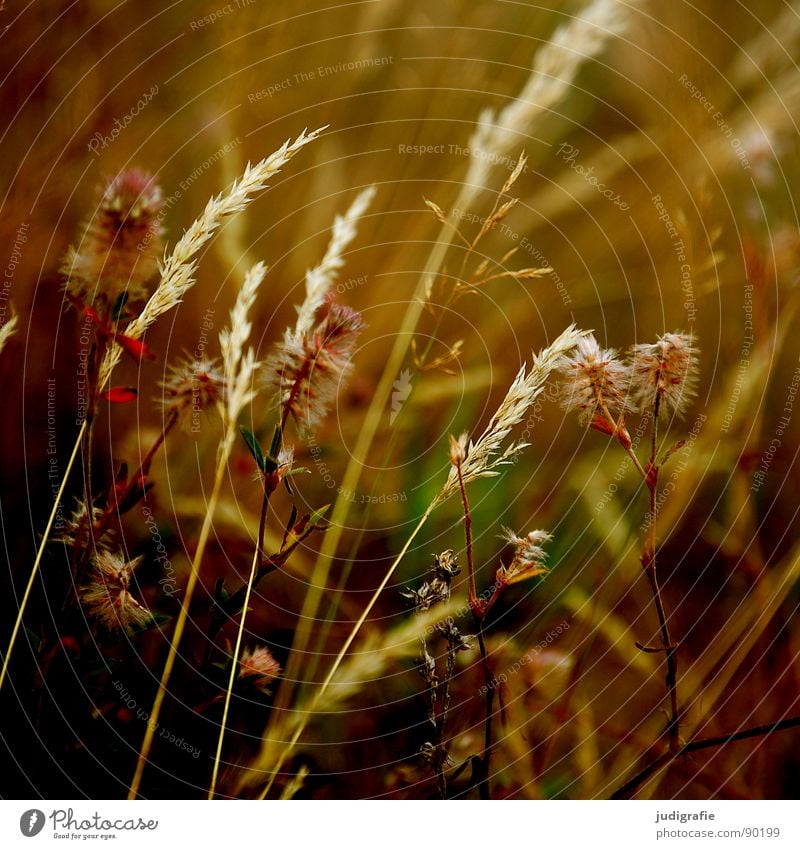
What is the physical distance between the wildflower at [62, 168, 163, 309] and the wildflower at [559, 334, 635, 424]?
0.33 metres

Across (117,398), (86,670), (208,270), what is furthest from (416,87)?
(86,670)

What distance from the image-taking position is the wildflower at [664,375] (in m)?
0.59

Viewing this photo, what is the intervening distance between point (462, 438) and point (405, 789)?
0.28 meters

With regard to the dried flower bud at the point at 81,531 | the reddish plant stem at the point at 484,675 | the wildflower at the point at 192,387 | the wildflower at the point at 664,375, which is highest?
the wildflower at the point at 192,387

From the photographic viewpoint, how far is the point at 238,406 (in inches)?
19.4

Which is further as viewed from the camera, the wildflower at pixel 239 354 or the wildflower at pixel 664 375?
the wildflower at pixel 664 375

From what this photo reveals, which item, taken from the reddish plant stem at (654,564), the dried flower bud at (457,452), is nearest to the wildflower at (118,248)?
the dried flower bud at (457,452)

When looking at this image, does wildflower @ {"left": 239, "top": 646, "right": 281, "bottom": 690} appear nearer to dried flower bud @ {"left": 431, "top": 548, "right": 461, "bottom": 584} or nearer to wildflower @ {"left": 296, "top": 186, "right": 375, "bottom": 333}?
dried flower bud @ {"left": 431, "top": 548, "right": 461, "bottom": 584}

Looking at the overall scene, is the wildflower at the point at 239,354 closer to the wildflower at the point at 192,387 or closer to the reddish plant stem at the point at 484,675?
the wildflower at the point at 192,387

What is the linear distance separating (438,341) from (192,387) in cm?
20

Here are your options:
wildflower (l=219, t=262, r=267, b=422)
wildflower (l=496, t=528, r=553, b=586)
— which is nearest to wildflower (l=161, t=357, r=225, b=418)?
wildflower (l=219, t=262, r=267, b=422)

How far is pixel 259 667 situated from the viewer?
54 centimetres

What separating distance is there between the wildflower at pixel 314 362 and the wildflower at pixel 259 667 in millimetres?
174

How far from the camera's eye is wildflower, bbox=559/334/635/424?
583mm
